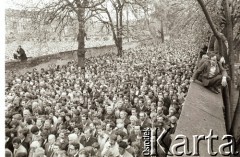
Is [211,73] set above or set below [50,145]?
above

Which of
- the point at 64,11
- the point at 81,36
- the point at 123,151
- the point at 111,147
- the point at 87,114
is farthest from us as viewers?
the point at 81,36

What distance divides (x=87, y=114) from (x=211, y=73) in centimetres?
363

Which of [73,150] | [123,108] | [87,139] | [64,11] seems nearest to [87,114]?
[123,108]

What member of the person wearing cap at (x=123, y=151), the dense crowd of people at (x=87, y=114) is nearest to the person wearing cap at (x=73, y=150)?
the dense crowd of people at (x=87, y=114)

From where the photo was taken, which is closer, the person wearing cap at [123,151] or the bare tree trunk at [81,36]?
the person wearing cap at [123,151]

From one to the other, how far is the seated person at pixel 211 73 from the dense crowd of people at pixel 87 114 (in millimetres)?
664

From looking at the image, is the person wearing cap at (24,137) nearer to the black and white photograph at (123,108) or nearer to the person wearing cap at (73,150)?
the black and white photograph at (123,108)

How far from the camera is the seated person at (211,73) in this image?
912 centimetres

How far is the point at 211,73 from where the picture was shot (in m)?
9.24

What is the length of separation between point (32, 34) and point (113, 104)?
799 centimetres

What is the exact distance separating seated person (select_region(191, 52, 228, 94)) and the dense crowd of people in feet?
2.18

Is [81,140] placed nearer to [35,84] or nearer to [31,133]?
[31,133]

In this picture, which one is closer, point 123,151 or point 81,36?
point 123,151

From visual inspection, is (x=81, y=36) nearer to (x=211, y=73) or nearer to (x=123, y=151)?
(x=211, y=73)
